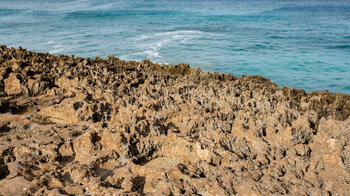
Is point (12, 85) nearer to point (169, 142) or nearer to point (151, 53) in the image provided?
point (169, 142)

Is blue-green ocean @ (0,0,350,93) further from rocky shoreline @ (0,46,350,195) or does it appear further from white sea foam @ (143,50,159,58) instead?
rocky shoreline @ (0,46,350,195)

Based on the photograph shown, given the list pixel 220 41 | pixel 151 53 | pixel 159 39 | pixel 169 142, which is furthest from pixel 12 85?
pixel 220 41

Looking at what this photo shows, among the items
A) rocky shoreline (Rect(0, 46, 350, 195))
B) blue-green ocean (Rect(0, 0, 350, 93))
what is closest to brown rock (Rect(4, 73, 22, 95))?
rocky shoreline (Rect(0, 46, 350, 195))

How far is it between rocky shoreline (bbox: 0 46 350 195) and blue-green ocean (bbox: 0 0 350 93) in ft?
45.1

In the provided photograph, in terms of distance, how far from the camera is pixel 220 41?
27.9 meters

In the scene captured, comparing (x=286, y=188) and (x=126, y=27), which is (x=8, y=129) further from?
(x=126, y=27)

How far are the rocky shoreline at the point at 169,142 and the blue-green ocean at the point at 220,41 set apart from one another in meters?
13.8

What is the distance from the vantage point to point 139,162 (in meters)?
4.62

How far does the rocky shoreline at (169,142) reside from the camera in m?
3.59

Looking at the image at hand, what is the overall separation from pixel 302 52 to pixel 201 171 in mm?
24198

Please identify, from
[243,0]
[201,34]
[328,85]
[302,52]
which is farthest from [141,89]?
[243,0]

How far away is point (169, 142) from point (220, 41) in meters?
25.0

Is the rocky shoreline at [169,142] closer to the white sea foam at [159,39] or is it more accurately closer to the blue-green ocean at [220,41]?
the blue-green ocean at [220,41]

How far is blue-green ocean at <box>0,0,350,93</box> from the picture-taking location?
66.2 feet
